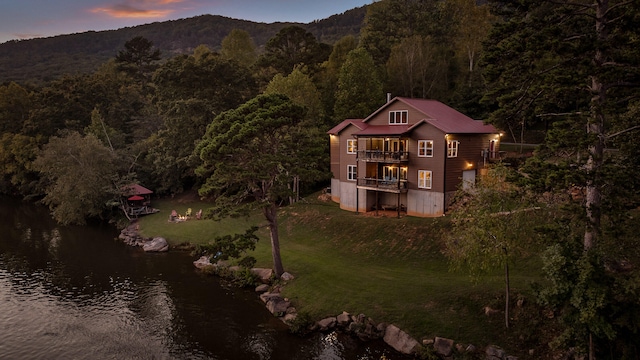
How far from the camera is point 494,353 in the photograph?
1919 centimetres

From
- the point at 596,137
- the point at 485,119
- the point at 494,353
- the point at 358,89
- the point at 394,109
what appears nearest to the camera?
the point at 596,137

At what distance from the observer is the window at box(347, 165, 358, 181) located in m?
43.3

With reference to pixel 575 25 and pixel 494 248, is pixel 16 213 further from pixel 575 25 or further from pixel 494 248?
pixel 575 25

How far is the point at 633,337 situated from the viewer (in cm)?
1538

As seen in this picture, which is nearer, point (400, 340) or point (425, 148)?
point (400, 340)

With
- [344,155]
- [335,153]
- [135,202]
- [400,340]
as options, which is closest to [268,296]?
[400,340]

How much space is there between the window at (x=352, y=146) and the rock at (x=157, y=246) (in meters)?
21.3

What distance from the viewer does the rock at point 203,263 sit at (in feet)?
113

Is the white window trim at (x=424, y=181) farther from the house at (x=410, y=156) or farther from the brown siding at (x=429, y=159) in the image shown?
the brown siding at (x=429, y=159)

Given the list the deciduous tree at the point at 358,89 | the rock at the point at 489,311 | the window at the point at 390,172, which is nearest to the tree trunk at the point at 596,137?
the rock at the point at 489,311

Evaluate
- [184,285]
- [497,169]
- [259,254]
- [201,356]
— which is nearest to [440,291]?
[497,169]

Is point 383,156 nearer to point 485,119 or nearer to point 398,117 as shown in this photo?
point 398,117

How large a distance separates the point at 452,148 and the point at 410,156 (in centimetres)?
392

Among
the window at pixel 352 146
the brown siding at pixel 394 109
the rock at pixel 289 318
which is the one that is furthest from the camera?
the window at pixel 352 146
